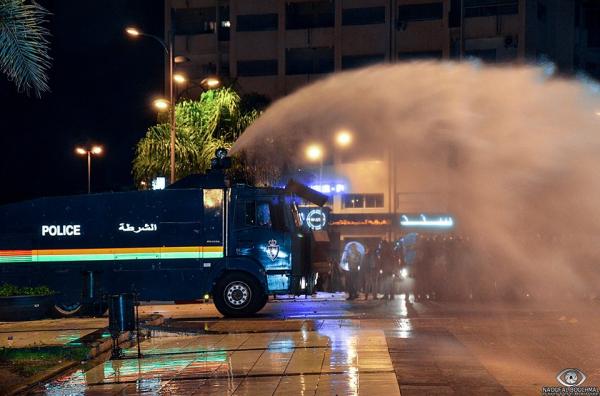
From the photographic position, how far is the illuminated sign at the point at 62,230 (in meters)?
20.6

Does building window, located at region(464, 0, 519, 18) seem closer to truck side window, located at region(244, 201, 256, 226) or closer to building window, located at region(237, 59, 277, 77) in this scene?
building window, located at region(237, 59, 277, 77)

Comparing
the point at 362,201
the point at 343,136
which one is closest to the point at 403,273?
the point at 343,136

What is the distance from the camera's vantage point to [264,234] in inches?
802

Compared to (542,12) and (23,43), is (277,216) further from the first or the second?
(542,12)

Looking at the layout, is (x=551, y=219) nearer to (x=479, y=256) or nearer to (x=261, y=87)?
(x=479, y=256)

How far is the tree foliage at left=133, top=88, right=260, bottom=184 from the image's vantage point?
111 ft

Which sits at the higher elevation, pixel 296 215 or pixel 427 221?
pixel 296 215

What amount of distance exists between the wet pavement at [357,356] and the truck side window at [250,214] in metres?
2.25

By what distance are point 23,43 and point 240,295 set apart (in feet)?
34.3

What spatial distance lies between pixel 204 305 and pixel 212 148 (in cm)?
999

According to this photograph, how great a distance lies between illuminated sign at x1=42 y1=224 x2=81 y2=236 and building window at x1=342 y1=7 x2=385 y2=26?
1511 inches

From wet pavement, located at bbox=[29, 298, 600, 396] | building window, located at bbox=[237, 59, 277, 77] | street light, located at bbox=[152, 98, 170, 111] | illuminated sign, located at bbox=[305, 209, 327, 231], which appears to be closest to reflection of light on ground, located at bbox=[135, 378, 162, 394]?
wet pavement, located at bbox=[29, 298, 600, 396]

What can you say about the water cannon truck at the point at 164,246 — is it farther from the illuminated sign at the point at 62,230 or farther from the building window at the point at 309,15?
the building window at the point at 309,15

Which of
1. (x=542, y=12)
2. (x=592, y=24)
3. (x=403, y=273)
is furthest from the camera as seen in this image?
(x=592, y=24)
